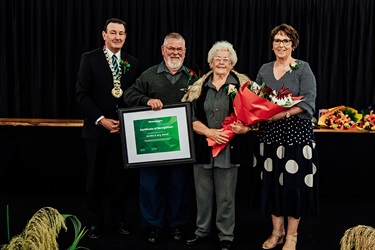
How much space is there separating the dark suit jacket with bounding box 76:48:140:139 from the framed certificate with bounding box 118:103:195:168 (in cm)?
16

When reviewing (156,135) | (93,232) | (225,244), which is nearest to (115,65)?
(156,135)

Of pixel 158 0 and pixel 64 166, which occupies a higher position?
pixel 158 0

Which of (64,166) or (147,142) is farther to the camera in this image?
(64,166)

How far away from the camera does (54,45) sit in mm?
5195

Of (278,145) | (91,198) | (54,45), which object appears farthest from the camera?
(54,45)

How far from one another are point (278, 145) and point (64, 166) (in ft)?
7.69

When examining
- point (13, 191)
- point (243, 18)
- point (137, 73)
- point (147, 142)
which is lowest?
point (13, 191)

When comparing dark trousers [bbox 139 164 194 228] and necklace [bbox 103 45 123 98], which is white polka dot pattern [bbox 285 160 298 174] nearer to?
dark trousers [bbox 139 164 194 228]

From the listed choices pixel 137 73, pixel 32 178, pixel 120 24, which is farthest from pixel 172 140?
pixel 32 178

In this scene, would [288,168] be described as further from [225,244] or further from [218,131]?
[225,244]

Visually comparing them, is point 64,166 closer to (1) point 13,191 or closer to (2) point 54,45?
(1) point 13,191

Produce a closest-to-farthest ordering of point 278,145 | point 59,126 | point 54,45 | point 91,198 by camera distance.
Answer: point 278,145, point 91,198, point 59,126, point 54,45

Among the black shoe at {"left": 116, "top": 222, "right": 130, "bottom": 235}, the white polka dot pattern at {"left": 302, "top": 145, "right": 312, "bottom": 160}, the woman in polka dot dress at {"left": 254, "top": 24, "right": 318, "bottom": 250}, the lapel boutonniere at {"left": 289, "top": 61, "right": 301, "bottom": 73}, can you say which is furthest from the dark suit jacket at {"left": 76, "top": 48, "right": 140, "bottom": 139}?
the white polka dot pattern at {"left": 302, "top": 145, "right": 312, "bottom": 160}

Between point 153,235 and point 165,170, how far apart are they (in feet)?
1.52
